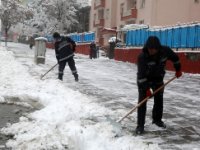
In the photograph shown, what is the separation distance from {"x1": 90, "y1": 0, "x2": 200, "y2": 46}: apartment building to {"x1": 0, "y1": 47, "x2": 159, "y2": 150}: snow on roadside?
2875 centimetres

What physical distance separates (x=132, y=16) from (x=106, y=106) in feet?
116

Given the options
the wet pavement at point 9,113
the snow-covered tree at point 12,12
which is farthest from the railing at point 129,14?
the wet pavement at point 9,113

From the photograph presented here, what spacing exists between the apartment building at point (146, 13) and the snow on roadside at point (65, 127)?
1132 inches

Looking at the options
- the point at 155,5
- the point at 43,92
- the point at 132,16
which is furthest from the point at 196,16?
the point at 43,92

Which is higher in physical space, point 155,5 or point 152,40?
point 155,5

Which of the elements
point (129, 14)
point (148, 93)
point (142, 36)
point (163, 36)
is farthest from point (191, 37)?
point (129, 14)

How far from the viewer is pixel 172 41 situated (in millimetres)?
23703

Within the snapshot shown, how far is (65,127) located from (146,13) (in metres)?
35.5

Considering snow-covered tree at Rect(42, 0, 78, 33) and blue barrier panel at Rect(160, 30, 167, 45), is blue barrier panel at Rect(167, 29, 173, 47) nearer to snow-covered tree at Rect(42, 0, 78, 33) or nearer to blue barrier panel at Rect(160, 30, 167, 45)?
blue barrier panel at Rect(160, 30, 167, 45)

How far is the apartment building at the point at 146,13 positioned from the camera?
128 feet

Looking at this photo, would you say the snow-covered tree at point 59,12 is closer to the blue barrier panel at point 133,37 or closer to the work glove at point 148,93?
the blue barrier panel at point 133,37

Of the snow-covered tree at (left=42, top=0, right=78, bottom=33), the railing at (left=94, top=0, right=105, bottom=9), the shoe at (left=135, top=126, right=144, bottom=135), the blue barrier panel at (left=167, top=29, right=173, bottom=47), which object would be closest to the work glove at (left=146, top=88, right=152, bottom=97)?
the shoe at (left=135, top=126, right=144, bottom=135)

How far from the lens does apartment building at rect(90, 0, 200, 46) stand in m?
39.1

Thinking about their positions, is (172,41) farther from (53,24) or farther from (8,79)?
(53,24)
